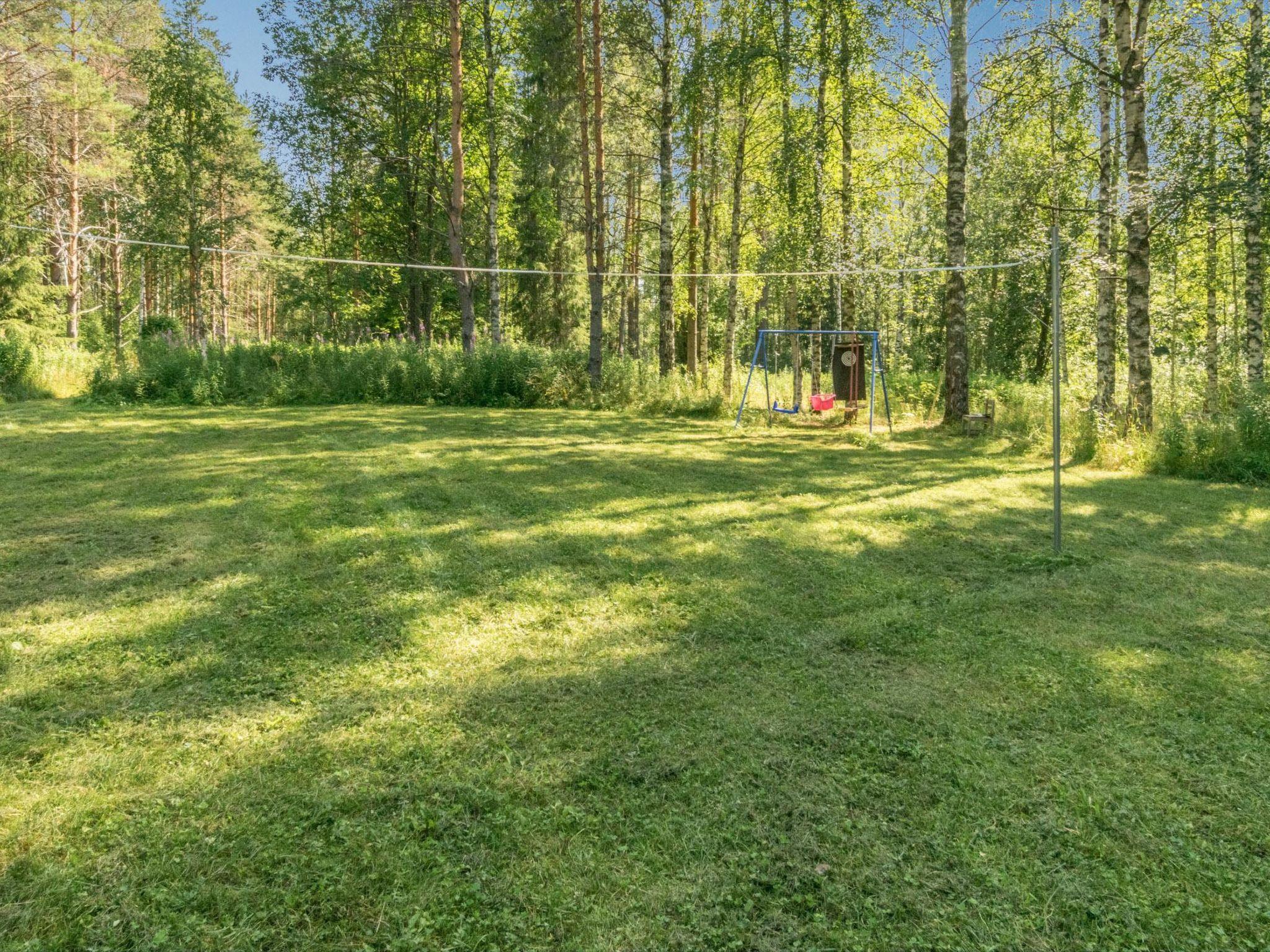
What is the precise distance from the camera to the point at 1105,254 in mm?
9797

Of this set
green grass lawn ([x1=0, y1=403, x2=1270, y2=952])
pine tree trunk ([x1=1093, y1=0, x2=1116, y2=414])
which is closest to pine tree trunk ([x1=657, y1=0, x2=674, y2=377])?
pine tree trunk ([x1=1093, y1=0, x2=1116, y2=414])

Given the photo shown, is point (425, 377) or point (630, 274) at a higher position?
point (630, 274)

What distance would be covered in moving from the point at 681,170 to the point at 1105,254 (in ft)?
29.5

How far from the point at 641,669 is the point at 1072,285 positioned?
33.5 ft

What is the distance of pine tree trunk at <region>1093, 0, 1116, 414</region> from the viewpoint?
9430mm

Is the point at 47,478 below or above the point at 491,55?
below

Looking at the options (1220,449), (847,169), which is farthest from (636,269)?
(1220,449)

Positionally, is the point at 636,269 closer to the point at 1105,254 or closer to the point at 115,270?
the point at 115,270

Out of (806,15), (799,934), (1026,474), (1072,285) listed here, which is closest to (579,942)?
(799,934)

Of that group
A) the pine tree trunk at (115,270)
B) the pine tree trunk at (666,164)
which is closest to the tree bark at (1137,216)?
the pine tree trunk at (666,164)

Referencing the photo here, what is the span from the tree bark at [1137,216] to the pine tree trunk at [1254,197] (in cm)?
93

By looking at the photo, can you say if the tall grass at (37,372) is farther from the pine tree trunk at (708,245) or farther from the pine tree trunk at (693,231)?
the pine tree trunk at (708,245)

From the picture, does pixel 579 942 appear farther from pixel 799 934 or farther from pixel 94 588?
pixel 94 588

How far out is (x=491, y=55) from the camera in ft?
51.7
